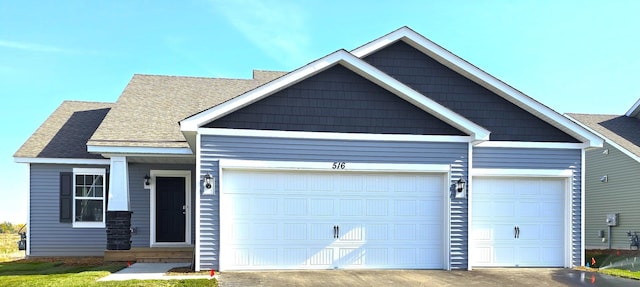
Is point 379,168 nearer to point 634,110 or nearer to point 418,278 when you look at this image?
point 418,278

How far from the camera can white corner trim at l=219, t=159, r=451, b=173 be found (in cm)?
1107

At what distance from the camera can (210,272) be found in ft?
34.8

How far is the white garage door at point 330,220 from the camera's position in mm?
11219

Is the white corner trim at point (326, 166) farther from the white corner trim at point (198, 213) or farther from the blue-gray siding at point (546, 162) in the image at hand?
the blue-gray siding at point (546, 162)

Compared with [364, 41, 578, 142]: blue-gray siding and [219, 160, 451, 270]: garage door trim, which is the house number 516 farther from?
[364, 41, 578, 142]: blue-gray siding

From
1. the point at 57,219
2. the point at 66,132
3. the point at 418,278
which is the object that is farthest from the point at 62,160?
the point at 418,278

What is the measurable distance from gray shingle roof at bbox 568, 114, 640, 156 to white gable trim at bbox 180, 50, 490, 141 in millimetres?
9216

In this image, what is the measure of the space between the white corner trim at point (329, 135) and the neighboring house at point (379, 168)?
2 cm

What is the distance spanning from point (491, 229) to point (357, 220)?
10.3ft

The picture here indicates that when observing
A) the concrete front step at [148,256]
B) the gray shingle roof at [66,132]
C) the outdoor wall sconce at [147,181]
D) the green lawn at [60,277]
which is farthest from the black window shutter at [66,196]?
the concrete front step at [148,256]

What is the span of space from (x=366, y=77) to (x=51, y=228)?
32.3 feet

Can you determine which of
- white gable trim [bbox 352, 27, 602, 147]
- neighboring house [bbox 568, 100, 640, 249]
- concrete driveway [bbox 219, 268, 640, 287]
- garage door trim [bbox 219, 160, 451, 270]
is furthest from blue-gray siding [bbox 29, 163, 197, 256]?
neighboring house [bbox 568, 100, 640, 249]

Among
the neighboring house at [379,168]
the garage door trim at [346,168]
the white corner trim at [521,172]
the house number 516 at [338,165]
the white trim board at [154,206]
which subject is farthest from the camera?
the white trim board at [154,206]

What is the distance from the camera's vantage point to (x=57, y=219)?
15062mm
